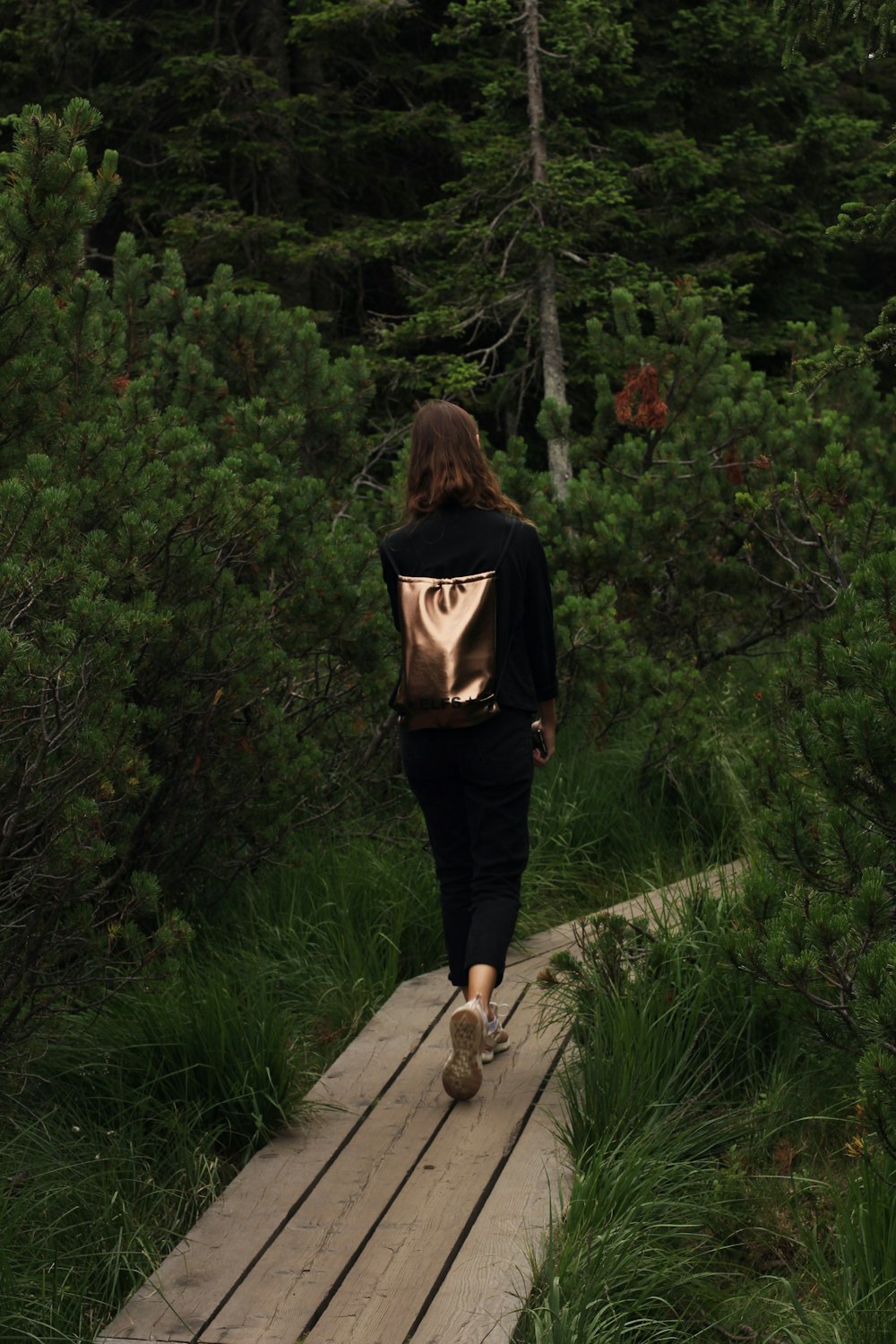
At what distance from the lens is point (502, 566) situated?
4422 millimetres

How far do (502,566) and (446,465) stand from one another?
0.35m

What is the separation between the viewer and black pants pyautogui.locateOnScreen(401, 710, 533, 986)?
14.8ft

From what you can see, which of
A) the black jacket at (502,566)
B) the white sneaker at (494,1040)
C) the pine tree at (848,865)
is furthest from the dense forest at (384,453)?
the black jacket at (502,566)

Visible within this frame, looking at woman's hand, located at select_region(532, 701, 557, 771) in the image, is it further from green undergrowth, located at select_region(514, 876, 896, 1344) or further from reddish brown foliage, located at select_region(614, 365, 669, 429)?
reddish brown foliage, located at select_region(614, 365, 669, 429)

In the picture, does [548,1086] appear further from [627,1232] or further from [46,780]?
[46,780]

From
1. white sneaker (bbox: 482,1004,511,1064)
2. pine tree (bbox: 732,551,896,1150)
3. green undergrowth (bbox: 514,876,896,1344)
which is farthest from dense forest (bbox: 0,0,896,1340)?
white sneaker (bbox: 482,1004,511,1064)

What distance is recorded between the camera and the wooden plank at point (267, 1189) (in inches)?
133

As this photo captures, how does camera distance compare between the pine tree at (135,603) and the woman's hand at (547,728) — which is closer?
the pine tree at (135,603)

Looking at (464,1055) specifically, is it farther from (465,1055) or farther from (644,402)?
(644,402)

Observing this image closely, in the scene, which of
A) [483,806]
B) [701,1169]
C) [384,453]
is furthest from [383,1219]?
[384,453]

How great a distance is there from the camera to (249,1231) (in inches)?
147

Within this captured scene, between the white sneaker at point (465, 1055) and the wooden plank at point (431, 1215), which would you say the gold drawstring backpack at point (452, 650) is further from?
the wooden plank at point (431, 1215)

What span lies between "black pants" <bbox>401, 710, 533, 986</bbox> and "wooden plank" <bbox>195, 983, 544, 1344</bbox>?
0.40 metres

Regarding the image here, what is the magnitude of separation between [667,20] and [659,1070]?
15.2 meters
